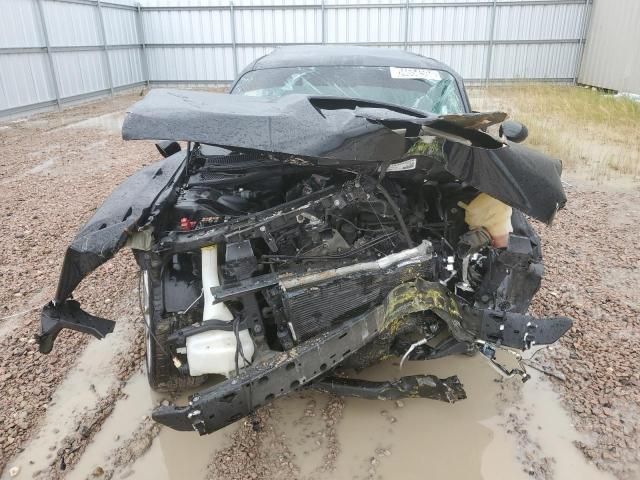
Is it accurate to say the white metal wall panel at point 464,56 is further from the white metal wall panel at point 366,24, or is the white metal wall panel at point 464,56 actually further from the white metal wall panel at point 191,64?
the white metal wall panel at point 191,64

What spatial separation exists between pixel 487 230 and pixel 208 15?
1636 cm

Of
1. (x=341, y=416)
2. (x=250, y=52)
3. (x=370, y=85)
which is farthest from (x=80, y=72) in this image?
(x=341, y=416)

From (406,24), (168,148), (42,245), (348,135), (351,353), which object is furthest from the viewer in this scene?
(406,24)

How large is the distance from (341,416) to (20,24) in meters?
12.4

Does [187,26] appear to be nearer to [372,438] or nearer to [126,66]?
[126,66]

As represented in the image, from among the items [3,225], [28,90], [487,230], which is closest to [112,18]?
[28,90]

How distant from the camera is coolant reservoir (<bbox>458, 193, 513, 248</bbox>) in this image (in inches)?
105

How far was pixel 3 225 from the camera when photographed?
5082 mm

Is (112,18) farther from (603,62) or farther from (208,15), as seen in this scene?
(603,62)

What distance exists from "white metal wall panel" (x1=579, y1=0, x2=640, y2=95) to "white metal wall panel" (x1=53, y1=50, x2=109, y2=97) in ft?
47.9

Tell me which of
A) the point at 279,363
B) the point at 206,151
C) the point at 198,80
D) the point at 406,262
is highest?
the point at 206,151

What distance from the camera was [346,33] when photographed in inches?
651

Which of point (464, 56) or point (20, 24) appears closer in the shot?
point (20, 24)

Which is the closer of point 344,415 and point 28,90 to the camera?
point 344,415
